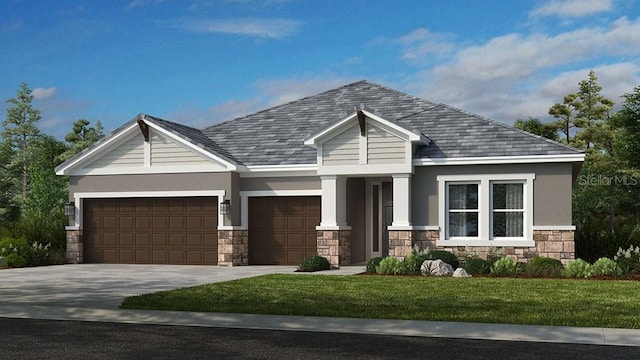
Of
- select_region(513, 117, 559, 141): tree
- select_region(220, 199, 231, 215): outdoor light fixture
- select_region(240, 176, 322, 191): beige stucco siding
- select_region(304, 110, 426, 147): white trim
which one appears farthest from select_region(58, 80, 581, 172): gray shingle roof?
select_region(513, 117, 559, 141): tree

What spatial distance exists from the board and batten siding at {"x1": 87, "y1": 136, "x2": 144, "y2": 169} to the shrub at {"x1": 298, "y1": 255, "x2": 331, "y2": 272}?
23.7ft

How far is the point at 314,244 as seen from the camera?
79.6ft

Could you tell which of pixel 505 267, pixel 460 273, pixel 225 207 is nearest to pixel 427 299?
pixel 460 273

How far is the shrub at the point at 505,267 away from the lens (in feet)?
65.1

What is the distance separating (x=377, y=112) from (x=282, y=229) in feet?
17.2

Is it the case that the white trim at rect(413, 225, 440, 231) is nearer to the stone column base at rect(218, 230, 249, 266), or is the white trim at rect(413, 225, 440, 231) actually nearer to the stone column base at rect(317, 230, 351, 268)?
the stone column base at rect(317, 230, 351, 268)

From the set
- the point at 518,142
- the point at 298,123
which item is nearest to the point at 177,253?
the point at 298,123

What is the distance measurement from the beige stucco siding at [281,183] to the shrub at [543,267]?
7206mm

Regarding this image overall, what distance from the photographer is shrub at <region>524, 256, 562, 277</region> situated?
19.5m

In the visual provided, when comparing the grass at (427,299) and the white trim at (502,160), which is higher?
the white trim at (502,160)

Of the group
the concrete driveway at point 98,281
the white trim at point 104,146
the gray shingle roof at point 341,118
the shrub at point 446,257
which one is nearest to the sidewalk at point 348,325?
the concrete driveway at point 98,281

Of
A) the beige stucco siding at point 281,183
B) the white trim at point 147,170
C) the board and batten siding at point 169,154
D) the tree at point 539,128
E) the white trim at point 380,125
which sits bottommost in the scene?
the beige stucco siding at point 281,183

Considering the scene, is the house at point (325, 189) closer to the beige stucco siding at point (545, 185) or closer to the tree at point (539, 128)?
the beige stucco siding at point (545, 185)

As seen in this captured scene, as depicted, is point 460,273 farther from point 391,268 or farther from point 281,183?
point 281,183
